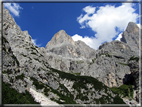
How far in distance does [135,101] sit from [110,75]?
5451cm

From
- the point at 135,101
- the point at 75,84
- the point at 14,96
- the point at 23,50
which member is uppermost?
the point at 23,50

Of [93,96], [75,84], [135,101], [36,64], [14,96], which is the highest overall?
[36,64]

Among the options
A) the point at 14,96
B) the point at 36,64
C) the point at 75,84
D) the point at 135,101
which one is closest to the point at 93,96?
the point at 75,84

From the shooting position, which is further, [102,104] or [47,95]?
[102,104]

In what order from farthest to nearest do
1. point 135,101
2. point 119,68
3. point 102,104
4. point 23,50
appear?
point 119,68 → point 135,101 → point 102,104 → point 23,50

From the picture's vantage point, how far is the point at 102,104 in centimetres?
9588

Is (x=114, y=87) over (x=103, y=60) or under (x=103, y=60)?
under

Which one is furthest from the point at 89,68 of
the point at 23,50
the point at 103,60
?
the point at 23,50

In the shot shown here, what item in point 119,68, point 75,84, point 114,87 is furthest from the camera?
point 119,68

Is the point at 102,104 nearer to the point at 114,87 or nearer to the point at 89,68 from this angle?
the point at 114,87

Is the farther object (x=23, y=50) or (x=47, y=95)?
(x=23, y=50)

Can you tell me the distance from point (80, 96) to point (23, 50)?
57719 mm

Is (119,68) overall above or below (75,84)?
above

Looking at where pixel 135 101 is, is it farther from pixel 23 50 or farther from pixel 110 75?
pixel 23 50
